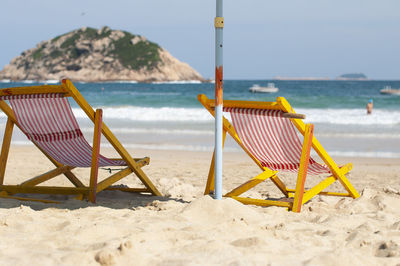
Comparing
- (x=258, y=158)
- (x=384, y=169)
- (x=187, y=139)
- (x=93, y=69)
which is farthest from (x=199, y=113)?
(x=93, y=69)

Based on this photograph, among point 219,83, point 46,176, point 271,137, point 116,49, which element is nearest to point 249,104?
point 271,137

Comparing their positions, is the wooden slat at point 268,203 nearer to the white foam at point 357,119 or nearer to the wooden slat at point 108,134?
the wooden slat at point 108,134

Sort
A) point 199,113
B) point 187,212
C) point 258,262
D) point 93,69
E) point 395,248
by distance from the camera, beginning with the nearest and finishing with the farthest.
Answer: point 258,262, point 395,248, point 187,212, point 199,113, point 93,69

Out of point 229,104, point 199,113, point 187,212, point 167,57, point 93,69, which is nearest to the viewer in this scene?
point 187,212

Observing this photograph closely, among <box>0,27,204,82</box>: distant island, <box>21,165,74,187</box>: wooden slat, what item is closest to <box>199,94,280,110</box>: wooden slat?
<box>21,165,74,187</box>: wooden slat

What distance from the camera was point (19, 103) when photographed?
413 cm

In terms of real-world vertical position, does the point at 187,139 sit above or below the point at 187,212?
below

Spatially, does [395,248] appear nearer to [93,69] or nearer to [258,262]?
[258,262]

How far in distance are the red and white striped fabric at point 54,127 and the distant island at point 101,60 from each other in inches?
3848

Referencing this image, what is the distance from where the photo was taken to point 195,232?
3070 mm

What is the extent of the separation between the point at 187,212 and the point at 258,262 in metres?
1.01

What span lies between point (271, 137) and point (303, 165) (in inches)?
13.2

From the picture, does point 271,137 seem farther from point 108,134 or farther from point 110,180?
point 110,180

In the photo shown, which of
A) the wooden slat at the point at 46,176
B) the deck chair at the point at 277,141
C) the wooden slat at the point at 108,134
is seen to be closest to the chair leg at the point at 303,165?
the deck chair at the point at 277,141
